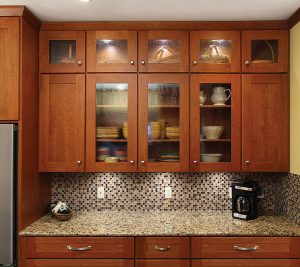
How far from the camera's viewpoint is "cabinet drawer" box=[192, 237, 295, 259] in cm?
273

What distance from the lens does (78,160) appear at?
3.13 metres

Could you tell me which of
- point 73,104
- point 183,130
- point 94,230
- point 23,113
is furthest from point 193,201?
point 23,113

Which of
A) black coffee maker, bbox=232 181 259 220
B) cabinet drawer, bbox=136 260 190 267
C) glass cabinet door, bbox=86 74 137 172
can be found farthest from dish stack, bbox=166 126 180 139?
cabinet drawer, bbox=136 260 190 267

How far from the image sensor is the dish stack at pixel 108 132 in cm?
315

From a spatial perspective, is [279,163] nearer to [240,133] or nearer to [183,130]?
[240,133]

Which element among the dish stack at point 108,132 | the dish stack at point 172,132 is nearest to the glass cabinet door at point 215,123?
the dish stack at point 172,132

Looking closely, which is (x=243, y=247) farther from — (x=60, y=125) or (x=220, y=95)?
(x=60, y=125)

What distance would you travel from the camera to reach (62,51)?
317 centimetres

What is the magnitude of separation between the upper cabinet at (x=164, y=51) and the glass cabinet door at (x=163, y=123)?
2.9 inches

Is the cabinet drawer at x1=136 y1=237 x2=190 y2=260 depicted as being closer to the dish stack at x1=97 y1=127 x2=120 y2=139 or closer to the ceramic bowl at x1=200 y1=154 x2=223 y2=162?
the ceramic bowl at x1=200 y1=154 x2=223 y2=162

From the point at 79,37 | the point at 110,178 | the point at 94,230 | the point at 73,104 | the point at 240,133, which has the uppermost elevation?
the point at 79,37

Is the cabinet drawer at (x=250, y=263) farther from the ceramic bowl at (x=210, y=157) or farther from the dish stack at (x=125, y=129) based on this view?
the dish stack at (x=125, y=129)

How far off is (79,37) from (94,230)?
5.02 feet

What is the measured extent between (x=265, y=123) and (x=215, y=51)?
2.33ft
